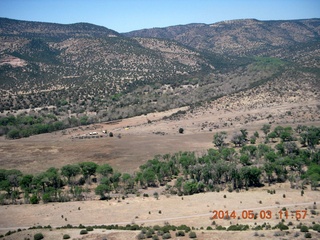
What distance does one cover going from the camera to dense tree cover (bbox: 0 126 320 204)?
177 ft

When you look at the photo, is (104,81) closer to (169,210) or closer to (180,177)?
(180,177)

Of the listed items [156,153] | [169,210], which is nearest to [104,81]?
[156,153]

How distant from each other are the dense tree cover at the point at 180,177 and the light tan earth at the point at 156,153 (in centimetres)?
256

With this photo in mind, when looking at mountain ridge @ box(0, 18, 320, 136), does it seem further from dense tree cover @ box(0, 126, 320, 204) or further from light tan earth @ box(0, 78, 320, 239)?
dense tree cover @ box(0, 126, 320, 204)

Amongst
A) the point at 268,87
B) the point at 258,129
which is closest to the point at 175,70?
the point at 268,87

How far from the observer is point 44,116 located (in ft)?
373

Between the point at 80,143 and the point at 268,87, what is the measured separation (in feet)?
222

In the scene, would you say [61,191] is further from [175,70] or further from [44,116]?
[175,70]
